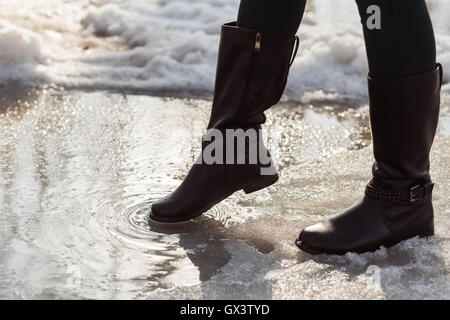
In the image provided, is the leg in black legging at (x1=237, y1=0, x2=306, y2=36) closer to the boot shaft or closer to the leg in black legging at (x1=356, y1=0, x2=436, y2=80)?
the boot shaft

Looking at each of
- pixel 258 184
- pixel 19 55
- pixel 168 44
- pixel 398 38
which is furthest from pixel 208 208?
pixel 168 44

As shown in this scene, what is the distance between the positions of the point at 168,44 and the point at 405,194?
233cm

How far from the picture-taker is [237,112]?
5.98 feet

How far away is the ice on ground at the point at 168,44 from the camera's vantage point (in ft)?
10.8

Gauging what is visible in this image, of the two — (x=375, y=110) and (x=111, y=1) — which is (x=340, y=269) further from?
(x=111, y=1)

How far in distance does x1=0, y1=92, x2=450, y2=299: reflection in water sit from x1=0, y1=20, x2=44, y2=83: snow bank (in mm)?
376

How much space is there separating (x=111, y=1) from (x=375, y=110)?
140 inches

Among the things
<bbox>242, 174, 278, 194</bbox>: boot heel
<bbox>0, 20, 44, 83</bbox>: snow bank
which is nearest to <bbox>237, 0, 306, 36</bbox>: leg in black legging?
<bbox>242, 174, 278, 194</bbox>: boot heel

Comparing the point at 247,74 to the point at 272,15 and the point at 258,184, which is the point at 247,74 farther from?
the point at 258,184

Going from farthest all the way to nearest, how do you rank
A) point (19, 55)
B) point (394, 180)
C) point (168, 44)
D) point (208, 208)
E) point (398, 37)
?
Result: point (168, 44), point (19, 55), point (208, 208), point (394, 180), point (398, 37)

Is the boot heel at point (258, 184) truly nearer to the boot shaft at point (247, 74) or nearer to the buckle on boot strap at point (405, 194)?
the boot shaft at point (247, 74)
